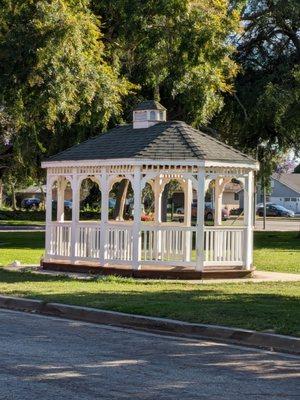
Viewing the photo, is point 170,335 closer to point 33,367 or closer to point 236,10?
point 33,367

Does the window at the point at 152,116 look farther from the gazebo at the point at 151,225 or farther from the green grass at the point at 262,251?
the green grass at the point at 262,251

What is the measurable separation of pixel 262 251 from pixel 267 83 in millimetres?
8568

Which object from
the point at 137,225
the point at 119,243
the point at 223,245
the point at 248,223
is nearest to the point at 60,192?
the point at 119,243

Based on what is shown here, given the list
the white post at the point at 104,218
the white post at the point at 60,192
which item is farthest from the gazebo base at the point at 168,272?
the white post at the point at 60,192

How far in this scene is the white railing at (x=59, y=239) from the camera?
20172 mm

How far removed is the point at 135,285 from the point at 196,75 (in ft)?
41.1

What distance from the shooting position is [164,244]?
18.5m

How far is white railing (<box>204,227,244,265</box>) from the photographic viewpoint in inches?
734

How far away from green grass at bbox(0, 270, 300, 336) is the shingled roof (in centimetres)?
305

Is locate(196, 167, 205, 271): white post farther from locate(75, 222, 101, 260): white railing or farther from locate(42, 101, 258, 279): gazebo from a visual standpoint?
locate(75, 222, 101, 260): white railing

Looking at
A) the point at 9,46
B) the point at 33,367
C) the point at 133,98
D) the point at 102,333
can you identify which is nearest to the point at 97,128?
the point at 133,98

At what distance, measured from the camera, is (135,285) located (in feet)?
55.1

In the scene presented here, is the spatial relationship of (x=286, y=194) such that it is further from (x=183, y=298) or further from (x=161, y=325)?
(x=161, y=325)

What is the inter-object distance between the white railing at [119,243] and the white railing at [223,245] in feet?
5.99
